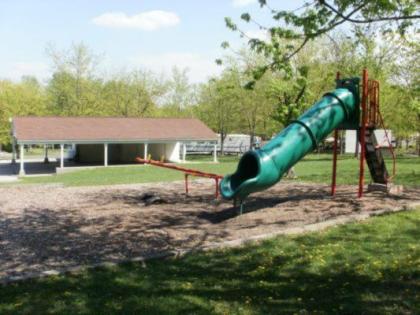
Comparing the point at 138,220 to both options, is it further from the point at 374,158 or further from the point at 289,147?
the point at 374,158

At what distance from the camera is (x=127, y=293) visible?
20.9ft

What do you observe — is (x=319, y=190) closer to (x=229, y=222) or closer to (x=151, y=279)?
(x=229, y=222)

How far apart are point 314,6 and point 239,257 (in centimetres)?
539

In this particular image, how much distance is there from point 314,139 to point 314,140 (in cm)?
3

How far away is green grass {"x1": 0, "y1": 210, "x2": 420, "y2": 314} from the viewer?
18.7 feet

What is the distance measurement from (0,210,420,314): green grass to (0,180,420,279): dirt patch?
0.88m

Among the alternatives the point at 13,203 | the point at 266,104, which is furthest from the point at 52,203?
the point at 266,104

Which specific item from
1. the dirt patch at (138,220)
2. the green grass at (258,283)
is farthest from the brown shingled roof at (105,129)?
the green grass at (258,283)

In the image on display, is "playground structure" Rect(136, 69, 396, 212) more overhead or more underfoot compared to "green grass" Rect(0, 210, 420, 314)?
more overhead

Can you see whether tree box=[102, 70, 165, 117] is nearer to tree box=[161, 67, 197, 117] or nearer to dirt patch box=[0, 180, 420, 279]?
tree box=[161, 67, 197, 117]

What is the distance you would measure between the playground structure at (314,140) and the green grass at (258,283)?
2.32m

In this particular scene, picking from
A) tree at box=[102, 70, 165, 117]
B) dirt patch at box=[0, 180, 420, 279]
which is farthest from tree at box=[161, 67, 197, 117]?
dirt patch at box=[0, 180, 420, 279]

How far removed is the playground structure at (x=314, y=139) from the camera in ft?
35.5

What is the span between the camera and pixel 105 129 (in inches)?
1394
